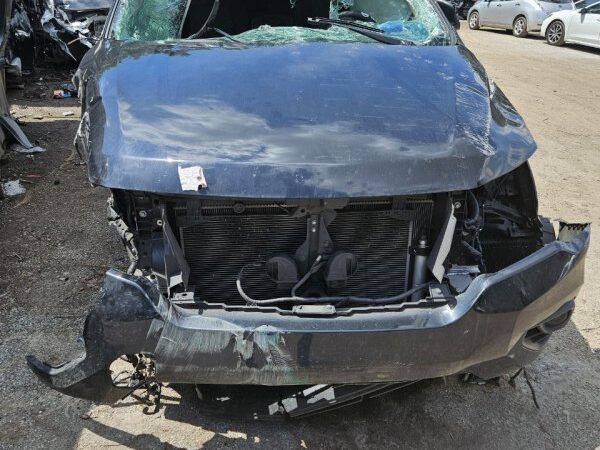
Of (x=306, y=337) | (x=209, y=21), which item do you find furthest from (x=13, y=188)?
(x=306, y=337)

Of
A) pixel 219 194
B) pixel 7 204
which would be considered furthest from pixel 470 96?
pixel 7 204

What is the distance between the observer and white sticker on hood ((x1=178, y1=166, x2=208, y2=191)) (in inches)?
83.9

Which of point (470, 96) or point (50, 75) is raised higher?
point (470, 96)

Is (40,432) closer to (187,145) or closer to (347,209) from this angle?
(187,145)

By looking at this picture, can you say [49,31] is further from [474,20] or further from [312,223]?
[474,20]

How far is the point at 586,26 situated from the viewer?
13.7 metres

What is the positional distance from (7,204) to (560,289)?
4.32 meters

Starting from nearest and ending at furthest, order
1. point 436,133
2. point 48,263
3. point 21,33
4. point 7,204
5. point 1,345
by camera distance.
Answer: point 436,133 → point 1,345 → point 48,263 → point 7,204 → point 21,33

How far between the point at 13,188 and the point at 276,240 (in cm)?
360

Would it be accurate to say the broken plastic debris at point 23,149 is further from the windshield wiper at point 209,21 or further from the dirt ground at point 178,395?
the windshield wiper at point 209,21

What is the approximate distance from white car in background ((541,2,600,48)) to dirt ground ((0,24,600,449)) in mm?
10275

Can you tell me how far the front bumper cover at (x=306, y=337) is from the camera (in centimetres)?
198

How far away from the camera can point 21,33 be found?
873cm

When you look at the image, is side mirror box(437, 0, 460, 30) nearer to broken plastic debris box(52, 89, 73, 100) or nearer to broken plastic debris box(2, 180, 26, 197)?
broken plastic debris box(2, 180, 26, 197)
